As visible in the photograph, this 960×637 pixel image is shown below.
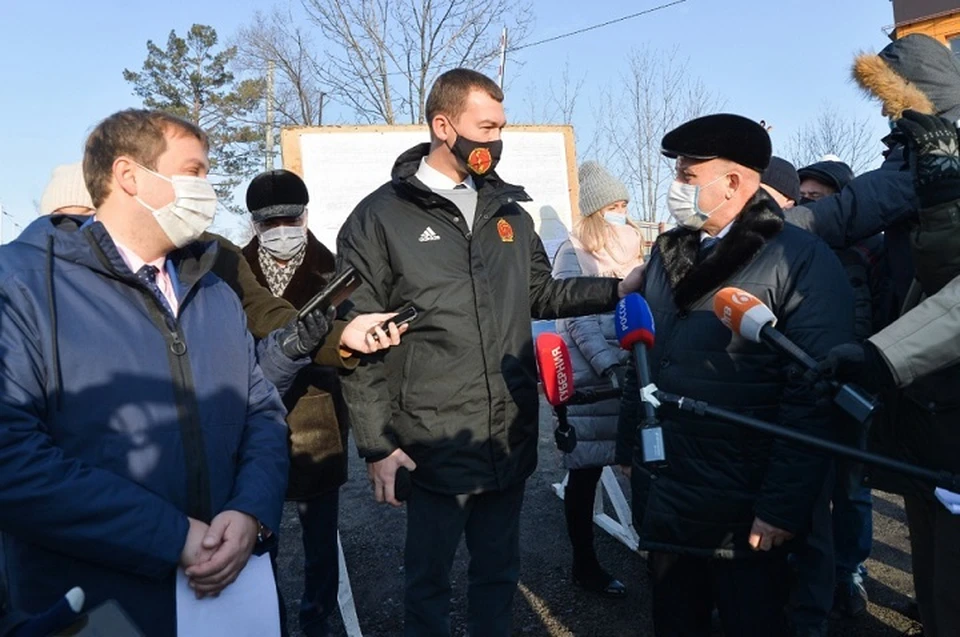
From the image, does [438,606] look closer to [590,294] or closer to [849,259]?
[590,294]

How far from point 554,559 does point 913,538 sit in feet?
8.40

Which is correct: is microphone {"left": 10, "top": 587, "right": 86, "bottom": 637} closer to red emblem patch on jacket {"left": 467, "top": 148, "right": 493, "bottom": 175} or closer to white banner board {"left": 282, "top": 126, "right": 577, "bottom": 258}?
red emblem patch on jacket {"left": 467, "top": 148, "right": 493, "bottom": 175}

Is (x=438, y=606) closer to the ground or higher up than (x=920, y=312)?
closer to the ground

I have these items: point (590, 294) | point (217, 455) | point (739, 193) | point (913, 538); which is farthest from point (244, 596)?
point (913, 538)

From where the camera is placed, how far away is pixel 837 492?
408 centimetres

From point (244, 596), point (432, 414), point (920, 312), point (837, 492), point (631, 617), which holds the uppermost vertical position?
point (920, 312)

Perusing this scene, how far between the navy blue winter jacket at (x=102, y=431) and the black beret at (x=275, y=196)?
1.57 metres

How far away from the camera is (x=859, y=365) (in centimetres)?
207

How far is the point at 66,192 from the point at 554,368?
7.40 ft

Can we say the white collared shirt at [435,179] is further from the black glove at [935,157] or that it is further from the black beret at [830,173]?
the black beret at [830,173]

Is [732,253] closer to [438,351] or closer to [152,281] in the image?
[438,351]

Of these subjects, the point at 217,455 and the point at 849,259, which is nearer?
the point at 217,455

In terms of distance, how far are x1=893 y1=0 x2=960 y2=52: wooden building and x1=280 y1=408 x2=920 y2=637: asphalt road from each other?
14641mm

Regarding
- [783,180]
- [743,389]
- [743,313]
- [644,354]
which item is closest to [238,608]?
[644,354]
